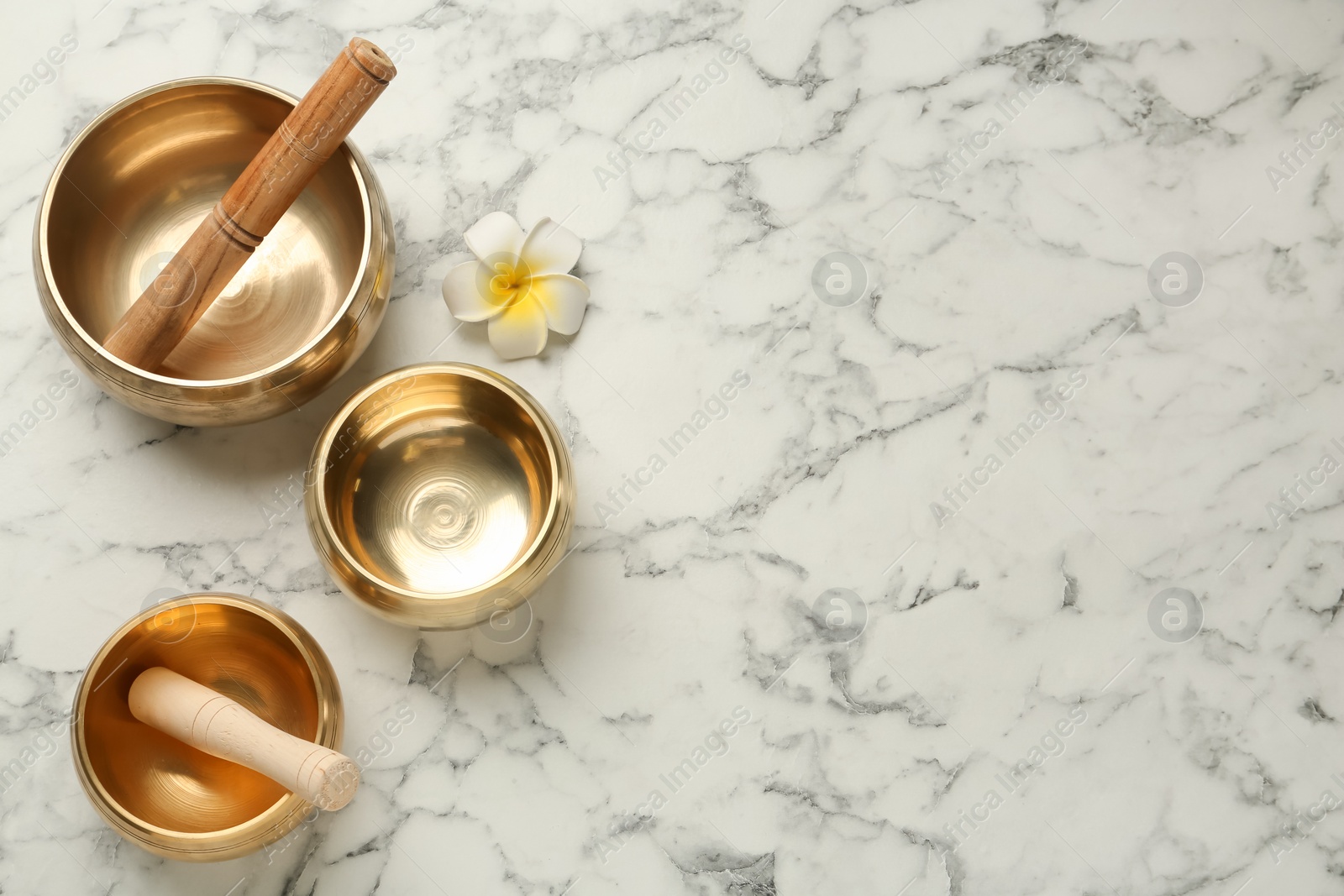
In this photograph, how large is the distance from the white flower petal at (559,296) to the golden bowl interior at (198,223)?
198mm

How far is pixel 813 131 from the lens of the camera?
1.23 metres

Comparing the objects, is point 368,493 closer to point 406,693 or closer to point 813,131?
point 406,693

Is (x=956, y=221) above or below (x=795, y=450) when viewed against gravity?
above

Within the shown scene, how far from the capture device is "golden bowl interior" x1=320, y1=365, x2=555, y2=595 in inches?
42.3

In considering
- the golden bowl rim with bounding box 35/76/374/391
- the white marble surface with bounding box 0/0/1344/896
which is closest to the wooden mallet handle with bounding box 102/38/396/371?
the golden bowl rim with bounding box 35/76/374/391

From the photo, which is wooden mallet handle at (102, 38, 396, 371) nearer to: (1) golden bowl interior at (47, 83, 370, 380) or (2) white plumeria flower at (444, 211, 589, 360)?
(1) golden bowl interior at (47, 83, 370, 380)

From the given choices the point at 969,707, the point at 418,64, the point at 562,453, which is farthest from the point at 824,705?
the point at 418,64

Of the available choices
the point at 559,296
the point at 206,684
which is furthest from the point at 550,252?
the point at 206,684

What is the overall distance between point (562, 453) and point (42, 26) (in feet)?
2.64

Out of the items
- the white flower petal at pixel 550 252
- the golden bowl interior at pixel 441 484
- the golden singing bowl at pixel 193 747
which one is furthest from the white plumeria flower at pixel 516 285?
the golden singing bowl at pixel 193 747

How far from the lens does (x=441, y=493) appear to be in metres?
1.12

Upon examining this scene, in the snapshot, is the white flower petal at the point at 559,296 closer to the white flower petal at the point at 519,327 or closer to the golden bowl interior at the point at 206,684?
the white flower petal at the point at 519,327

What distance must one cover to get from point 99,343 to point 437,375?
0.33m

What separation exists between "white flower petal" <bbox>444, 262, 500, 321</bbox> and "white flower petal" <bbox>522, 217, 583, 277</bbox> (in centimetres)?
5
